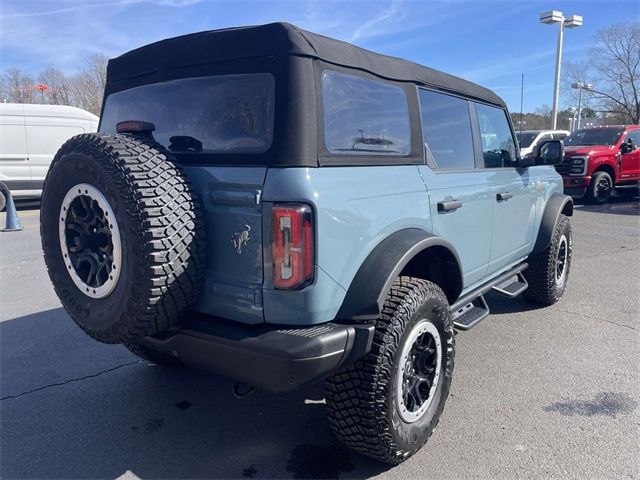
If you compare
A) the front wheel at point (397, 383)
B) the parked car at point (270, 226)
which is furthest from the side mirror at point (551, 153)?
the front wheel at point (397, 383)

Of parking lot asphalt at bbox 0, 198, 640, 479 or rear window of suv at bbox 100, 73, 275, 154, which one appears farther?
parking lot asphalt at bbox 0, 198, 640, 479

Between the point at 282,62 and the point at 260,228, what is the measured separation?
2.53 ft

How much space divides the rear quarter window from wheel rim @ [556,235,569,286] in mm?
3089

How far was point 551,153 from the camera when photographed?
4.40 metres

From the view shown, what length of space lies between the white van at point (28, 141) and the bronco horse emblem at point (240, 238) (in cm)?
1213

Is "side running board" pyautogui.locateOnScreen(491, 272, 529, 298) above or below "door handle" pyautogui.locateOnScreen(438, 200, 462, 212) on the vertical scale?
below

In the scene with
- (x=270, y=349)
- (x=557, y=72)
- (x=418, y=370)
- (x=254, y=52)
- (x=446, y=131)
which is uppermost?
(x=557, y=72)

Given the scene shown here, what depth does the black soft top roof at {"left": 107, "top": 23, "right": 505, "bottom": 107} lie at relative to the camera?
88.5 inches

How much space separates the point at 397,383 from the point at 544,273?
9.78 ft

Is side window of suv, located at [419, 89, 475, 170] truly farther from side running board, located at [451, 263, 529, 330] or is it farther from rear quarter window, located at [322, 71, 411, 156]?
side running board, located at [451, 263, 529, 330]

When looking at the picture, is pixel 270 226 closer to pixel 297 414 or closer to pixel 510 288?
pixel 297 414

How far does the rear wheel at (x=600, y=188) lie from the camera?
12.6 metres

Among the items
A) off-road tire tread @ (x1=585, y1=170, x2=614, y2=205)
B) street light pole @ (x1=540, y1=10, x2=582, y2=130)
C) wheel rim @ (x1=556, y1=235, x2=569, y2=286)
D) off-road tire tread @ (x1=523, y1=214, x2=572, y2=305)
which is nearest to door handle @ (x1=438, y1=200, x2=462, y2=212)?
off-road tire tread @ (x1=523, y1=214, x2=572, y2=305)

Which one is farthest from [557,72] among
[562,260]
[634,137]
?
[562,260]
